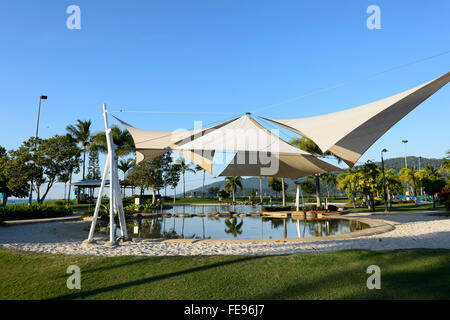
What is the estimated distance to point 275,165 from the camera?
619 inches

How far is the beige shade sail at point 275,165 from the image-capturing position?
14156 millimetres

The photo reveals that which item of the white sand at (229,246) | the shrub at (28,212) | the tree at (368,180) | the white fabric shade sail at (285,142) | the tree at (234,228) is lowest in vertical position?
the tree at (234,228)

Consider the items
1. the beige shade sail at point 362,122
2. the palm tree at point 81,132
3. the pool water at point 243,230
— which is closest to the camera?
the beige shade sail at point 362,122

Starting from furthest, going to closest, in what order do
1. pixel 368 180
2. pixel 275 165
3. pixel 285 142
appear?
pixel 368 180, pixel 275 165, pixel 285 142

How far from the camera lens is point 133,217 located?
20.1 m

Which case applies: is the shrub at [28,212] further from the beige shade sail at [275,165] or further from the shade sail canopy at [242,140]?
the shade sail canopy at [242,140]

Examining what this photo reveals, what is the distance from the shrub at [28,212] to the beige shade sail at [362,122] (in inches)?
652

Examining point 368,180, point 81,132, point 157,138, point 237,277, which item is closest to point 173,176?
point 81,132

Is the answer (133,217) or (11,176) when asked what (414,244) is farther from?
(11,176)

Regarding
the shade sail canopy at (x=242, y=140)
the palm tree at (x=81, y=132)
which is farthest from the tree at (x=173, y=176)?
the shade sail canopy at (x=242, y=140)

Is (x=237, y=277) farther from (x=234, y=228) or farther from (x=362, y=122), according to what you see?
(x=234, y=228)

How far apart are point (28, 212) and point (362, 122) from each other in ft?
62.5
